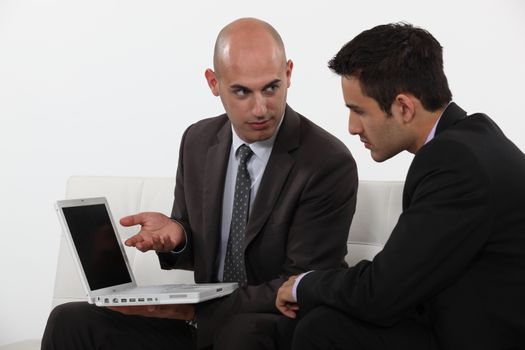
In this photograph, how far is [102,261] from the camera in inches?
98.0

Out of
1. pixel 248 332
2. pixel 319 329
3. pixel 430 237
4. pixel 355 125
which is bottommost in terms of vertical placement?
pixel 248 332

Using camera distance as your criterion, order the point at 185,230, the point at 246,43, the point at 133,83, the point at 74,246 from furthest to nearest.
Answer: the point at 133,83 < the point at 185,230 < the point at 246,43 < the point at 74,246

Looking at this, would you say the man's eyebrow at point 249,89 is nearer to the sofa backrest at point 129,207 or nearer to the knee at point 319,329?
the sofa backrest at point 129,207

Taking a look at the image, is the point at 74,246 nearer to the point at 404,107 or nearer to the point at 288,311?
the point at 288,311

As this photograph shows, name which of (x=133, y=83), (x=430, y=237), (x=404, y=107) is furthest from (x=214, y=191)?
(x=133, y=83)

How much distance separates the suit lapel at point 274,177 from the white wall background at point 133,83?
2.82 ft

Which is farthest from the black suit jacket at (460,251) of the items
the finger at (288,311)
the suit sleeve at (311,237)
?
the suit sleeve at (311,237)

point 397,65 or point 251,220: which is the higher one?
point 397,65

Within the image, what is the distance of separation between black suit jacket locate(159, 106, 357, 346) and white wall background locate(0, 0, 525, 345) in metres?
0.85

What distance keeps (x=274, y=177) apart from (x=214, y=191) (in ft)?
0.72

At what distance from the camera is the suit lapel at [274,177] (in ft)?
8.42

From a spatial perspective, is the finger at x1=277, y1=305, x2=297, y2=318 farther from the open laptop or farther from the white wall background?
the white wall background

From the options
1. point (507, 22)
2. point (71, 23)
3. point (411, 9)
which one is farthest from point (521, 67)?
point (71, 23)

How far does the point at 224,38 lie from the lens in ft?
8.79
